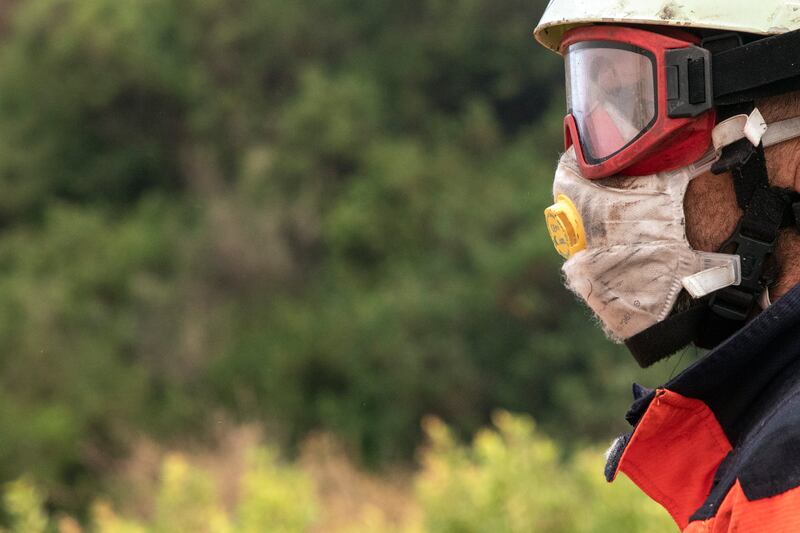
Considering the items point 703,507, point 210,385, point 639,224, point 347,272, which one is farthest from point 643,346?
point 347,272

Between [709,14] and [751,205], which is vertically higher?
[709,14]

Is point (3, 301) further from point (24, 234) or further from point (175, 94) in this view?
point (175, 94)

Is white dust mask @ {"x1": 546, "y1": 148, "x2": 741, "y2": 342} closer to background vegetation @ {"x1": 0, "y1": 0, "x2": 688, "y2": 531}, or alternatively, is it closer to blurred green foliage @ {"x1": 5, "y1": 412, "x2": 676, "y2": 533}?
blurred green foliage @ {"x1": 5, "y1": 412, "x2": 676, "y2": 533}

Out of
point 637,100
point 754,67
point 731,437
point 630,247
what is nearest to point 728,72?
point 754,67

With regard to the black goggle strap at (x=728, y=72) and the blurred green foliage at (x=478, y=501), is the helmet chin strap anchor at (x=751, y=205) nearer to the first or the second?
the black goggle strap at (x=728, y=72)

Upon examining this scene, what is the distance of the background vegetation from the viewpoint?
75.7 feet

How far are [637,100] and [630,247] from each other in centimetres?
29

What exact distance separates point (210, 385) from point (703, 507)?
23.7 metres

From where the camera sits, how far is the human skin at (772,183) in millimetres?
2066

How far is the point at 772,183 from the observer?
2072mm

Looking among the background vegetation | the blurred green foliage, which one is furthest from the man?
the background vegetation

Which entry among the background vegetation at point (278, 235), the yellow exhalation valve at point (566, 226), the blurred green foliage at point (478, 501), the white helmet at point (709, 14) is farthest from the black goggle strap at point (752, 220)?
the background vegetation at point (278, 235)

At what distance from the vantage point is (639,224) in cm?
217

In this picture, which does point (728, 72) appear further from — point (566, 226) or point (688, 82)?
point (566, 226)
